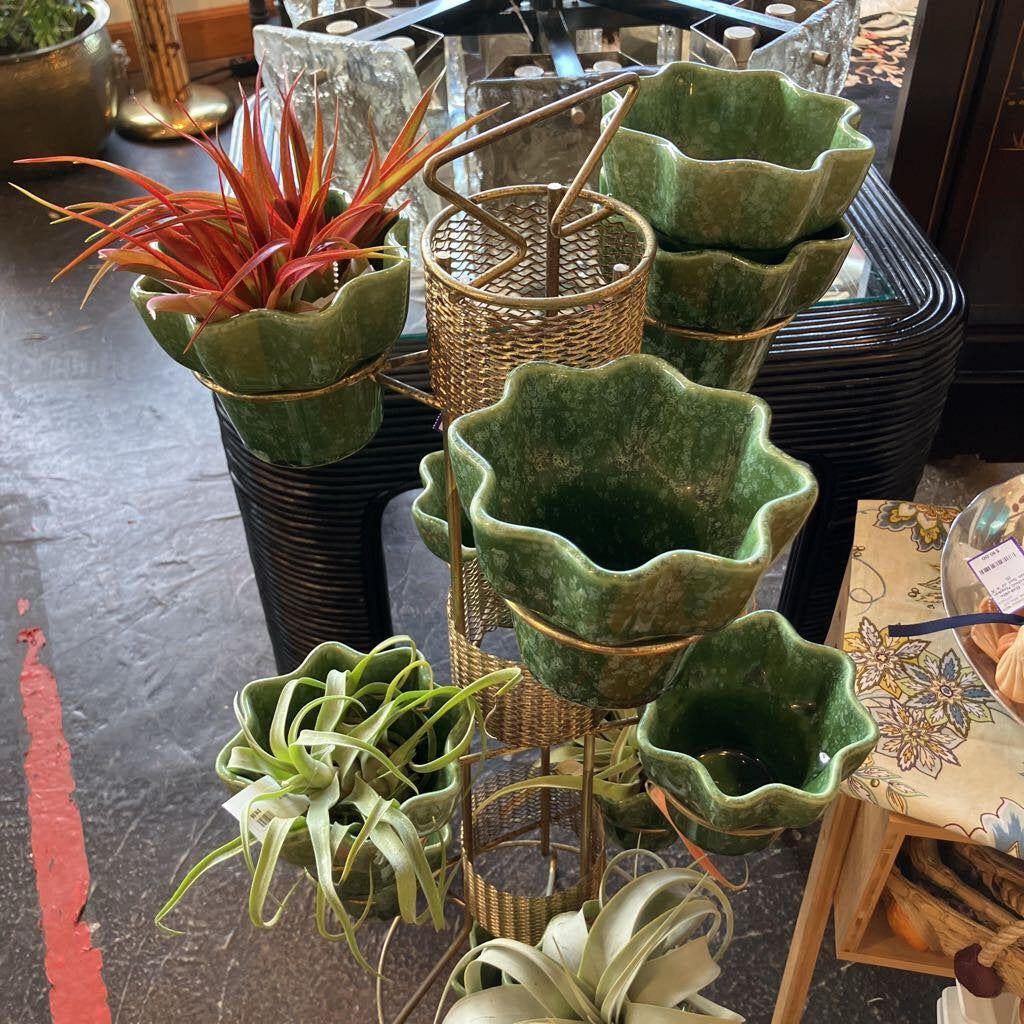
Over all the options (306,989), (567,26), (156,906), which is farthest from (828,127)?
(156,906)

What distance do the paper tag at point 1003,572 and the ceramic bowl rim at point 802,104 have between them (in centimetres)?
49

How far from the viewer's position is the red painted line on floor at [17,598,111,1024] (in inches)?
56.7

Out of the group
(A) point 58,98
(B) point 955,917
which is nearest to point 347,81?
(B) point 955,917

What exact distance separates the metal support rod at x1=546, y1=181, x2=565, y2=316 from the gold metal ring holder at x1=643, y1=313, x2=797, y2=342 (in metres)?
0.09

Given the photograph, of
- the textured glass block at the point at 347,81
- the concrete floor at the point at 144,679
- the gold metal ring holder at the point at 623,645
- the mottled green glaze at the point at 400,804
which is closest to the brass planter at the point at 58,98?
the concrete floor at the point at 144,679

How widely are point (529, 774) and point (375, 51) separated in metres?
0.85

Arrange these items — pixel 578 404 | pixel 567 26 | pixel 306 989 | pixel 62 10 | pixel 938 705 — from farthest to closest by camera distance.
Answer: pixel 62 10, pixel 567 26, pixel 306 989, pixel 938 705, pixel 578 404

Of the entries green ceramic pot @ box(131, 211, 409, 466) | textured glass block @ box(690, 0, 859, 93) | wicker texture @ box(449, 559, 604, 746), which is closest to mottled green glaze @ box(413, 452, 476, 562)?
wicker texture @ box(449, 559, 604, 746)

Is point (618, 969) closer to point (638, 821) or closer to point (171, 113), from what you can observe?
point (638, 821)

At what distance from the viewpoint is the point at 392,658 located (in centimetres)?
107

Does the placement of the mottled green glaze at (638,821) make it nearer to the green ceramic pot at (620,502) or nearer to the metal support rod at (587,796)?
the metal support rod at (587,796)

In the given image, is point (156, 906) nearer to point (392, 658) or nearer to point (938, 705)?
point (392, 658)

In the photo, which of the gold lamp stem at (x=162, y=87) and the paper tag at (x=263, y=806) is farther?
the gold lamp stem at (x=162, y=87)

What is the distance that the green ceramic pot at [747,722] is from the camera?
0.74m
